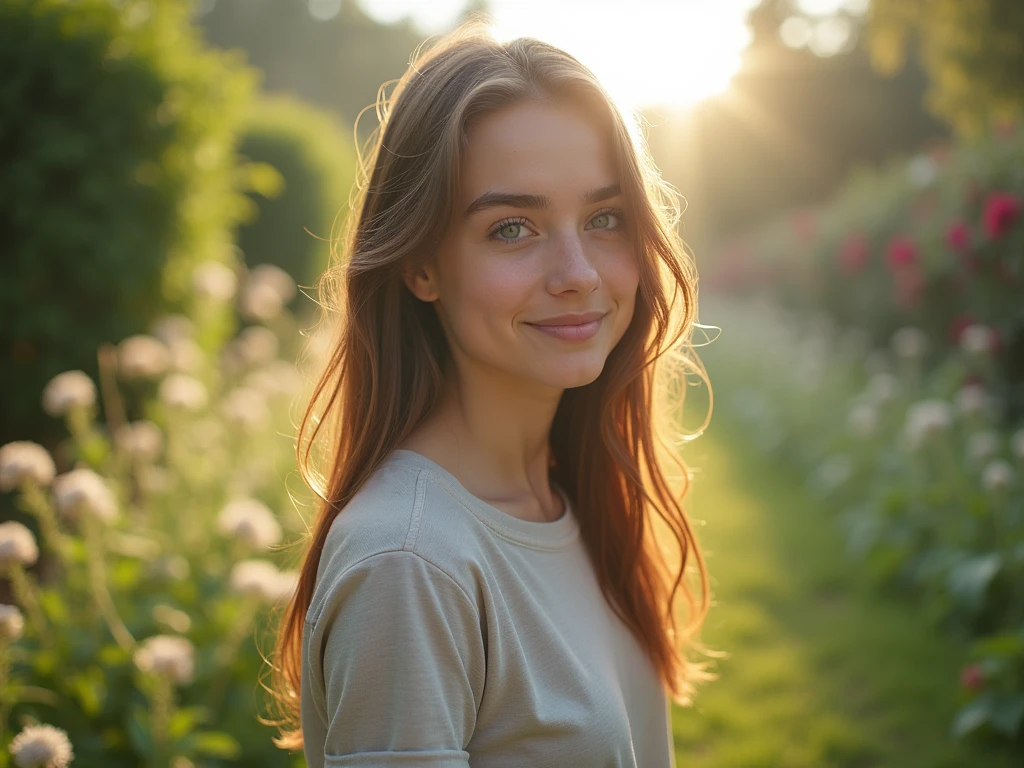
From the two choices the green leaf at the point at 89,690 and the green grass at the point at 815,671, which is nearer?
the green leaf at the point at 89,690

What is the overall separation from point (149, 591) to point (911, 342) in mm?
4668

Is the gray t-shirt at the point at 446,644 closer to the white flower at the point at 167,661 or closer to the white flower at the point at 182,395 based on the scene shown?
the white flower at the point at 167,661

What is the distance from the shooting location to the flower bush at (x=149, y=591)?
2246mm

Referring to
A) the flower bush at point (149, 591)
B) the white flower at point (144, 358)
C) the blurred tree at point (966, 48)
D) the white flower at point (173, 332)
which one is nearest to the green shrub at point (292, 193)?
the white flower at point (173, 332)

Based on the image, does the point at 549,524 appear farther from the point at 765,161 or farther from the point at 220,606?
the point at 765,161

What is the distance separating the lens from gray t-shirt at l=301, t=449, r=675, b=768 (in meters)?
1.19

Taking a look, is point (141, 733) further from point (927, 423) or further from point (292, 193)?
point (292, 193)

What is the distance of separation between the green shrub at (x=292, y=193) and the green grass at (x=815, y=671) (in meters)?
6.53

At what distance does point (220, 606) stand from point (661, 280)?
6.77 ft

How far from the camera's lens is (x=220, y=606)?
9.64 feet

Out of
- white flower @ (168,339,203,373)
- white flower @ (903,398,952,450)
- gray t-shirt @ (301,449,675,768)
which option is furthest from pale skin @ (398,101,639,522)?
white flower @ (903,398,952,450)

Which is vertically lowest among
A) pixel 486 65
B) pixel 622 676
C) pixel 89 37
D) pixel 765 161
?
pixel 622 676

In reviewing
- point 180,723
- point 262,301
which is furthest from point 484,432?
point 262,301

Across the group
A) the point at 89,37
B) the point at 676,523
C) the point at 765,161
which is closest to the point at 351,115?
the point at 765,161
